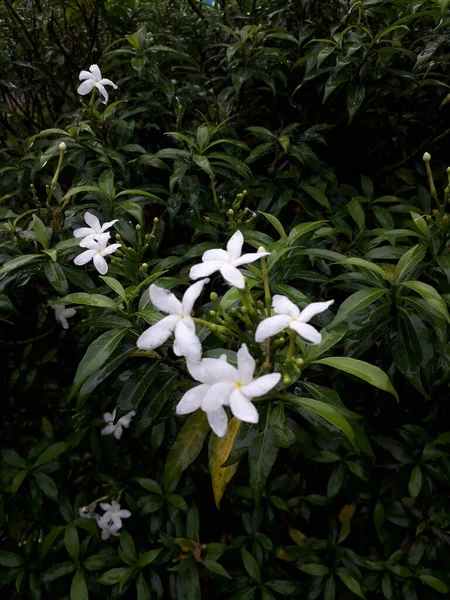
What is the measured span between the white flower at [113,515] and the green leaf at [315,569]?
1.99 ft

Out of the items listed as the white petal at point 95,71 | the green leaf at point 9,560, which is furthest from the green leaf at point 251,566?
the white petal at point 95,71

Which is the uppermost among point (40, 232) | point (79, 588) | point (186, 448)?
point (40, 232)

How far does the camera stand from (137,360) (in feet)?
5.19

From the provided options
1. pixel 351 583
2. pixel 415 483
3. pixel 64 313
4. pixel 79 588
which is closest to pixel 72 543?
pixel 79 588

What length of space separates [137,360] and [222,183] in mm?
623

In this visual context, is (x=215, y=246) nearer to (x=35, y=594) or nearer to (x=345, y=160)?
(x=345, y=160)

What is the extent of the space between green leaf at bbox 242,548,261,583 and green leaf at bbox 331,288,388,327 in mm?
994

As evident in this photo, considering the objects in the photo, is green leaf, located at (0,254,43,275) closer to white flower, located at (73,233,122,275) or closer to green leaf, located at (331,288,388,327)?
white flower, located at (73,233,122,275)

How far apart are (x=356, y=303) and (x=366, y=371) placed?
173 mm

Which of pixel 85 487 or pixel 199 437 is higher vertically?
pixel 199 437

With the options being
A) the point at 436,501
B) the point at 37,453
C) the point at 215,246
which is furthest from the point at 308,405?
the point at 37,453

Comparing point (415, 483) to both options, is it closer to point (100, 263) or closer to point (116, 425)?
point (116, 425)

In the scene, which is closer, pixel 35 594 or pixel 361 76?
pixel 361 76

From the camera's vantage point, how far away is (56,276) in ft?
3.90
